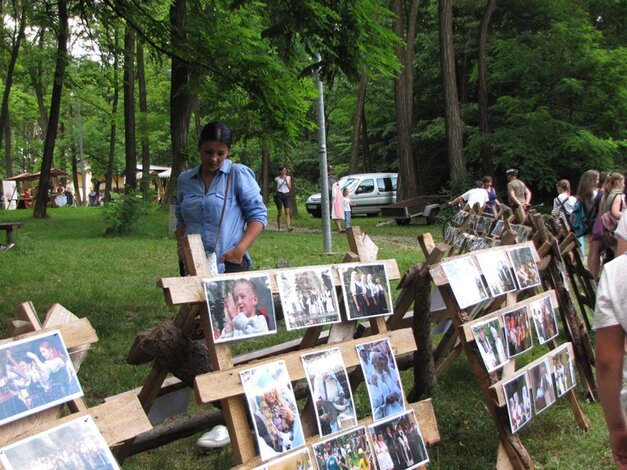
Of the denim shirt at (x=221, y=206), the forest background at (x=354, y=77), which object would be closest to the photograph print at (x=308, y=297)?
the denim shirt at (x=221, y=206)

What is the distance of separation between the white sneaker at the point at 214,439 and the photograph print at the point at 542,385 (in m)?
1.78

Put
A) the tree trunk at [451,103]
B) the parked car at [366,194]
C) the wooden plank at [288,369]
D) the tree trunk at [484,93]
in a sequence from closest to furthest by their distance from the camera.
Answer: the wooden plank at [288,369] → the tree trunk at [451,103] → the tree trunk at [484,93] → the parked car at [366,194]

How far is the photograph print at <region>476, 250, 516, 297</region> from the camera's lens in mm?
4104

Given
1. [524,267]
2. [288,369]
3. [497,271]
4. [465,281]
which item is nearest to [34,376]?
[288,369]

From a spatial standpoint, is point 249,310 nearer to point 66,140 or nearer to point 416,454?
point 416,454

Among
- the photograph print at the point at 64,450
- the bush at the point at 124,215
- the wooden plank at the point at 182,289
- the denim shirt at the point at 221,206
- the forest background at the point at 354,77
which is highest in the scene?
the forest background at the point at 354,77

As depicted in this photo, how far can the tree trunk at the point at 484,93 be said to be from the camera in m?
23.4

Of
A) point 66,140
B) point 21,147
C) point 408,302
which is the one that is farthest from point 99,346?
point 21,147

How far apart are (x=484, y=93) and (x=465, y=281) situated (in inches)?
842

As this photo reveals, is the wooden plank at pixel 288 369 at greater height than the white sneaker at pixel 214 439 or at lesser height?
greater

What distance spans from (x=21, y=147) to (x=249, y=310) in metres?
56.1

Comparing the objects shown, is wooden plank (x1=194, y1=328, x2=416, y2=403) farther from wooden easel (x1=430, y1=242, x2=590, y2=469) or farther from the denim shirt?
the denim shirt

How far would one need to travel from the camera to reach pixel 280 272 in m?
3.02

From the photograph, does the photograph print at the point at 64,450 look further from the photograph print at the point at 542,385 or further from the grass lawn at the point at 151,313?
the photograph print at the point at 542,385
